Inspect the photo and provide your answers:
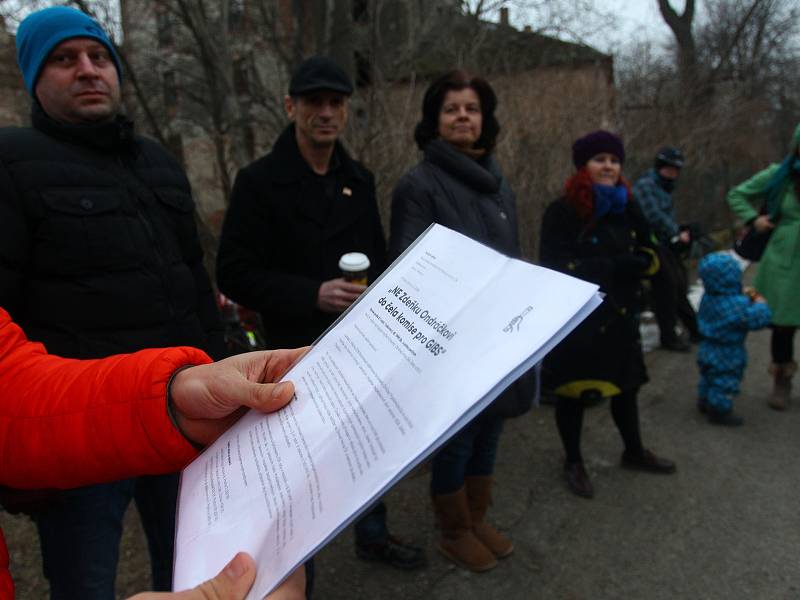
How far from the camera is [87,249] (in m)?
1.49

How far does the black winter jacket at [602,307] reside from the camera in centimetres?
280

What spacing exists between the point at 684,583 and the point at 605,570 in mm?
313

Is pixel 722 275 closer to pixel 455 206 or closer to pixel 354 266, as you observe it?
pixel 455 206

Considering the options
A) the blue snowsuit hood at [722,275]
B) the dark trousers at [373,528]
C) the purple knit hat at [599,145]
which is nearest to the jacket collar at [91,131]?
the dark trousers at [373,528]

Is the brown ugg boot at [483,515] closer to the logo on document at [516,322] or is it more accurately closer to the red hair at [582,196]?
the red hair at [582,196]

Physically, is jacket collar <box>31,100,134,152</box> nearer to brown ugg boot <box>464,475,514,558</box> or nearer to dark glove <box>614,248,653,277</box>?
brown ugg boot <box>464,475,514,558</box>

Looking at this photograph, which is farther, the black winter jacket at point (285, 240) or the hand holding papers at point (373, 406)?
the black winter jacket at point (285, 240)

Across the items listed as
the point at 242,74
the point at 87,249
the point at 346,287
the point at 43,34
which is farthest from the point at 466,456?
the point at 242,74

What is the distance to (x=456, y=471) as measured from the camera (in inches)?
93.3

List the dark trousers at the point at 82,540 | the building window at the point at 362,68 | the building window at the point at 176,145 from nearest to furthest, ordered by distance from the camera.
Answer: the dark trousers at the point at 82,540, the building window at the point at 362,68, the building window at the point at 176,145

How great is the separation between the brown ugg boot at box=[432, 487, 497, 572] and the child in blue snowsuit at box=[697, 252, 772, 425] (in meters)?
2.20

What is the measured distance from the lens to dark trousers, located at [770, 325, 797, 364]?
3918 millimetres

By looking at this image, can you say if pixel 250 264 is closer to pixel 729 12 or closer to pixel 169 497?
pixel 169 497

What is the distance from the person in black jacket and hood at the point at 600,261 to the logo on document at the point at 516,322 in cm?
206
